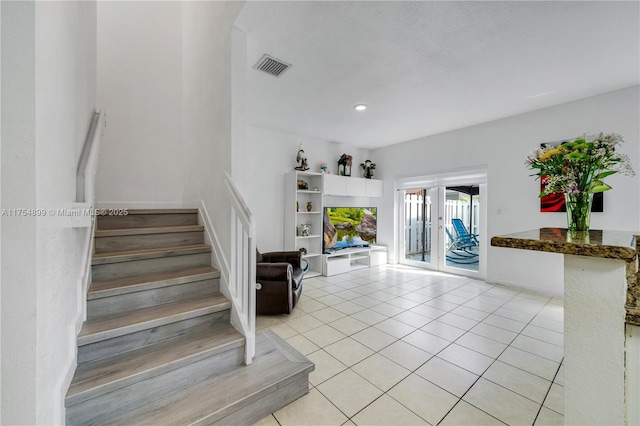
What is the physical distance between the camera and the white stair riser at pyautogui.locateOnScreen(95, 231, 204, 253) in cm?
209

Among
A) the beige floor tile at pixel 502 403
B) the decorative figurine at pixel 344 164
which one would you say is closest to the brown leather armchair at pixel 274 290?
the beige floor tile at pixel 502 403

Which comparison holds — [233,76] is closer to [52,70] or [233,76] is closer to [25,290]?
[52,70]

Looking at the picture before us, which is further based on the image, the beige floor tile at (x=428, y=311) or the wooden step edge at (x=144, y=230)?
the beige floor tile at (x=428, y=311)

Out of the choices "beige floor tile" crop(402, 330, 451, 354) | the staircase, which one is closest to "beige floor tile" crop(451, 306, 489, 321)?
"beige floor tile" crop(402, 330, 451, 354)

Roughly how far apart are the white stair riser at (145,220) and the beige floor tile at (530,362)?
10.7 ft

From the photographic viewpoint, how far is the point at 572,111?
141 inches

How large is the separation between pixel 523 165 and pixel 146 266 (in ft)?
16.7

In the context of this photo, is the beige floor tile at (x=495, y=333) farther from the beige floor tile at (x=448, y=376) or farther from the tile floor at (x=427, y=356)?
the beige floor tile at (x=448, y=376)

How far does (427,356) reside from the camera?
7.39 feet

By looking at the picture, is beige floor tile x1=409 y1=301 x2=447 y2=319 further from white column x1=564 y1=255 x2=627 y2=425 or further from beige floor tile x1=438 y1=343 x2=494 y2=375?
white column x1=564 y1=255 x2=627 y2=425

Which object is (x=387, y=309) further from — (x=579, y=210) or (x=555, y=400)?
(x=579, y=210)

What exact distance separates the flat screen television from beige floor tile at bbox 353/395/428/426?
11.2ft

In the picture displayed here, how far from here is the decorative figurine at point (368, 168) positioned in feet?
19.9

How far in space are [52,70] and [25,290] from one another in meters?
0.89
